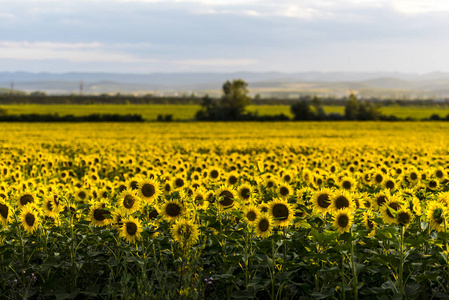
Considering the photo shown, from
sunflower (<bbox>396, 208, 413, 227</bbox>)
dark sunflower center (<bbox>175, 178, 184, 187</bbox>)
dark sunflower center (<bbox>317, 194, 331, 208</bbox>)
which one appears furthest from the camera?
dark sunflower center (<bbox>175, 178, 184, 187</bbox>)

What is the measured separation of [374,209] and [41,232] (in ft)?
14.0

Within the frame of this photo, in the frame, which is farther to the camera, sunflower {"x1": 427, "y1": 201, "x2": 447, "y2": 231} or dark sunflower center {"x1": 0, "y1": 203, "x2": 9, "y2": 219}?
dark sunflower center {"x1": 0, "y1": 203, "x2": 9, "y2": 219}

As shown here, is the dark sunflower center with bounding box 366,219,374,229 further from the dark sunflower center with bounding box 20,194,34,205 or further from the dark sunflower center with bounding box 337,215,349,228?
the dark sunflower center with bounding box 20,194,34,205

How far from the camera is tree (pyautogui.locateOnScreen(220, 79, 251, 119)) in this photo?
85438mm

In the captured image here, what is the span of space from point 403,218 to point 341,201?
0.80 m

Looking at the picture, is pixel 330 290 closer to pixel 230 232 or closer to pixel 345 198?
pixel 345 198

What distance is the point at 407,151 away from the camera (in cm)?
2105

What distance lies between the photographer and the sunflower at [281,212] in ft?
18.1

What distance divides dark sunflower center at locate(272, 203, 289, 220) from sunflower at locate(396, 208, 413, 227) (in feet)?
4.00

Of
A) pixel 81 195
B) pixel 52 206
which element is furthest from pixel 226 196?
pixel 81 195

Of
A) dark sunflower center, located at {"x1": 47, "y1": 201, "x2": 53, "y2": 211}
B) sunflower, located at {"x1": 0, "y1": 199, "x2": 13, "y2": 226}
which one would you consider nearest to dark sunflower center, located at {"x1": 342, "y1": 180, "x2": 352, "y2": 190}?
dark sunflower center, located at {"x1": 47, "y1": 201, "x2": 53, "y2": 211}

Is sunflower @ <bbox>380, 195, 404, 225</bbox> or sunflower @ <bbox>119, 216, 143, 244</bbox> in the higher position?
sunflower @ <bbox>380, 195, 404, 225</bbox>

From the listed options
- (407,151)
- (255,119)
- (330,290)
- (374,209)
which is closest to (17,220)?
(330,290)

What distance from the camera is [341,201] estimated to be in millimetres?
5617
